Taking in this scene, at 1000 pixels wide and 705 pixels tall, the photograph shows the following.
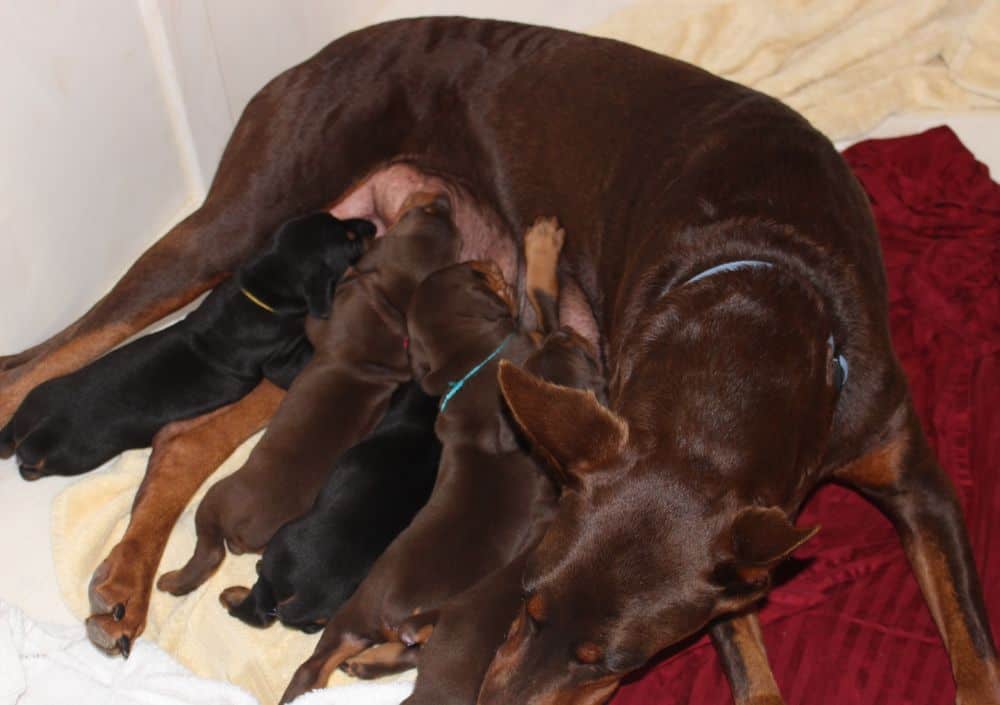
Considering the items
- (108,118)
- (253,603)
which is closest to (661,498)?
(253,603)

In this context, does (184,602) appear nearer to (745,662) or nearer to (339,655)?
(339,655)

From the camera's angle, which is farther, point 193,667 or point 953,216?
point 953,216

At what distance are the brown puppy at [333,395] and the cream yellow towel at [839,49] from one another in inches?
62.7

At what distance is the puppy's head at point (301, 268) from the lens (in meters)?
4.02

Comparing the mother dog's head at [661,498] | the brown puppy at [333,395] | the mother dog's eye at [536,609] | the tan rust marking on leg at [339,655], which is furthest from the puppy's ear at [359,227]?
the mother dog's eye at [536,609]

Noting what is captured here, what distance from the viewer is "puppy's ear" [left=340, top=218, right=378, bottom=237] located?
427 cm

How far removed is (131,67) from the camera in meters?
4.28

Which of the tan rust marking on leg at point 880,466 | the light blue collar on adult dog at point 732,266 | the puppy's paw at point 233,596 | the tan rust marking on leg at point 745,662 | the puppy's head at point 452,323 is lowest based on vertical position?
the tan rust marking on leg at point 745,662

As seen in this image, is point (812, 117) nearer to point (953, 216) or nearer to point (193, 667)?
point (953, 216)

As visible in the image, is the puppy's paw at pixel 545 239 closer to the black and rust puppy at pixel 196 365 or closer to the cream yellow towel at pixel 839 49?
the black and rust puppy at pixel 196 365

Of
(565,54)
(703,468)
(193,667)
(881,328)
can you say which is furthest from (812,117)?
(193,667)

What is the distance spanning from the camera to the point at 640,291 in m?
3.49

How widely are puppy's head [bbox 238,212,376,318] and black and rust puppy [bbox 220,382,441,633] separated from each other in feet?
Result: 2.25

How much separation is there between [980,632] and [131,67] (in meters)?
3.32
